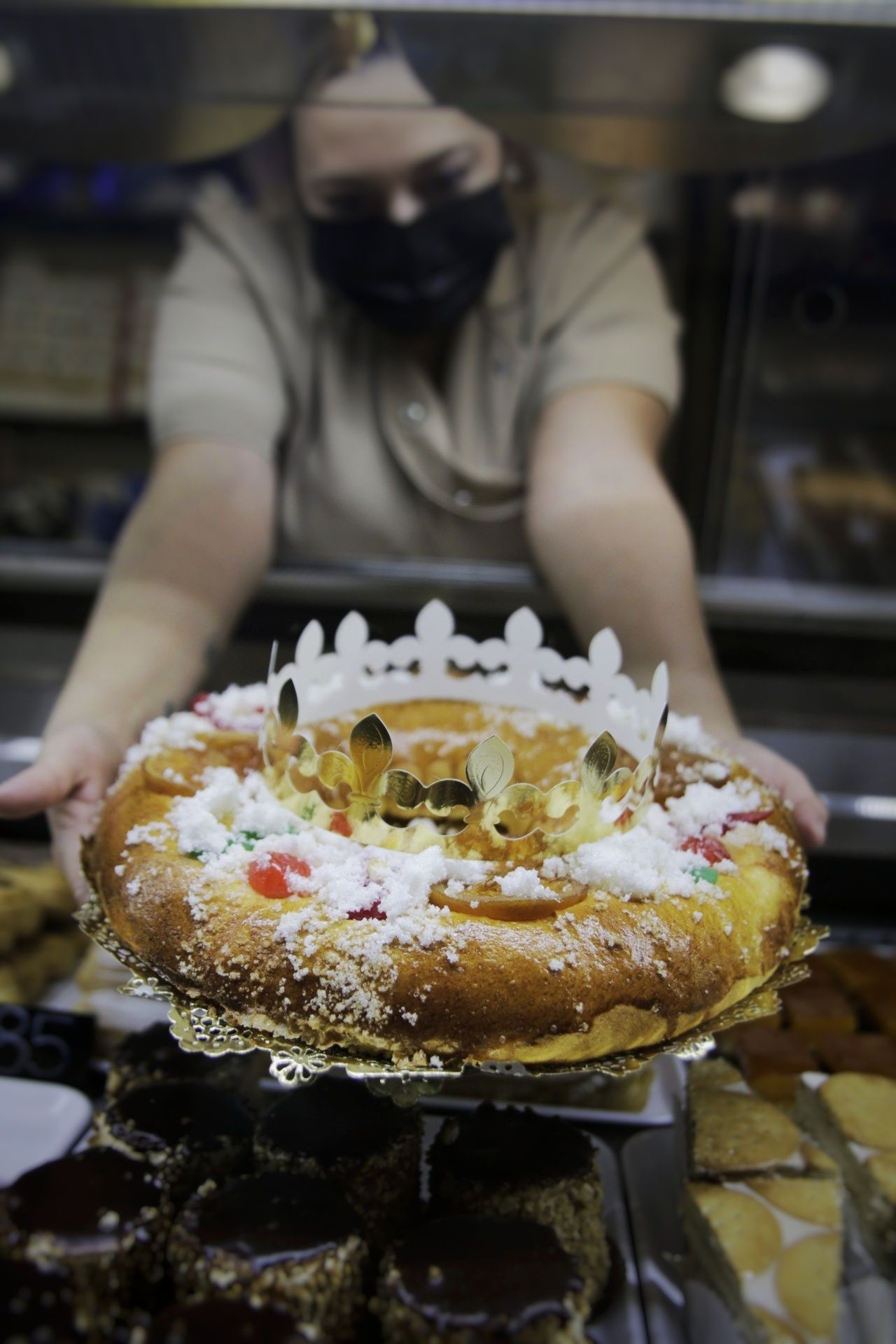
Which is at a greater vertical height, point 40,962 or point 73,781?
point 73,781

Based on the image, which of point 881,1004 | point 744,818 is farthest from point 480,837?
point 881,1004

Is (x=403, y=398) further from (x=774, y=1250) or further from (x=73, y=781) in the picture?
(x=774, y=1250)

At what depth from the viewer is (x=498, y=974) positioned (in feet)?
3.28

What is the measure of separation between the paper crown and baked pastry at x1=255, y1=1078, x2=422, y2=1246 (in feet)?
1.04

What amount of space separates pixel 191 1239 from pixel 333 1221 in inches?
5.0

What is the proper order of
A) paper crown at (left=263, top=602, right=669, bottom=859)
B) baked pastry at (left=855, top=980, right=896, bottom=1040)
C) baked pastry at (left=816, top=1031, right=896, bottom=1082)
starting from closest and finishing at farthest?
paper crown at (left=263, top=602, right=669, bottom=859), baked pastry at (left=816, top=1031, right=896, bottom=1082), baked pastry at (left=855, top=980, right=896, bottom=1040)

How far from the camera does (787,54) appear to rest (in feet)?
5.28

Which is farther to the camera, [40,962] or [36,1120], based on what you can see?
[40,962]

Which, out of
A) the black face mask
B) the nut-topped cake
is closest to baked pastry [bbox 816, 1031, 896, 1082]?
the nut-topped cake

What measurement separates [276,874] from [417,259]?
38.2 inches

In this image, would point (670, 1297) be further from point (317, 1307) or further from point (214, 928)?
point (214, 928)

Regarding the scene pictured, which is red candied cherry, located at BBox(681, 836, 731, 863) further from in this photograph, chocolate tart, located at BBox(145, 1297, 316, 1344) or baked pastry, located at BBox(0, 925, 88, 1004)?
baked pastry, located at BBox(0, 925, 88, 1004)

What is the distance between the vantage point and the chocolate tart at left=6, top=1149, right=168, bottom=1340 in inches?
37.5

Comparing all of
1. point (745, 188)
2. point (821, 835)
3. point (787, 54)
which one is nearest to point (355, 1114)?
point (821, 835)
